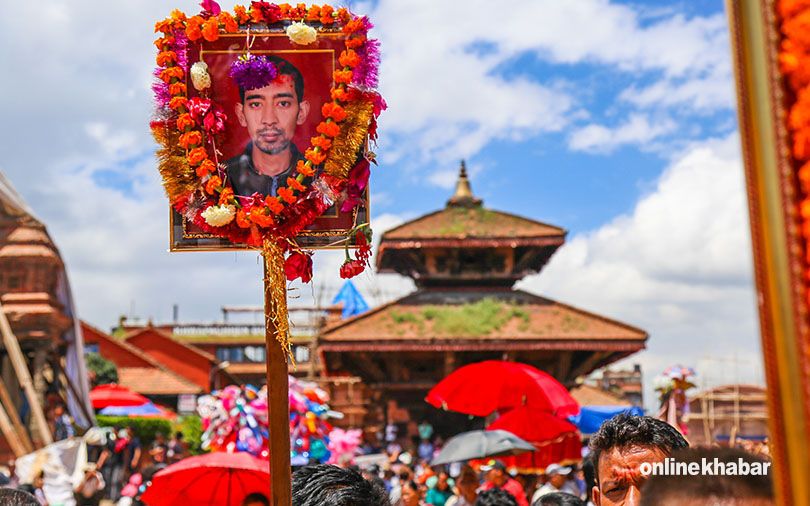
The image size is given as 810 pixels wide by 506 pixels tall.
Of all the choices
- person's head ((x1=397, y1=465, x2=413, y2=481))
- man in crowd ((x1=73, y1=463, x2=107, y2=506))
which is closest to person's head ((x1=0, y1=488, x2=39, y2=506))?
man in crowd ((x1=73, y1=463, x2=107, y2=506))

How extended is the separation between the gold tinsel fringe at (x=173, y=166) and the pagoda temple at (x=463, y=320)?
15.9 meters

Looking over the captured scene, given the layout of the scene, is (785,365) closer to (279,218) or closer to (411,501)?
(279,218)

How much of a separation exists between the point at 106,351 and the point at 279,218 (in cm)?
3788

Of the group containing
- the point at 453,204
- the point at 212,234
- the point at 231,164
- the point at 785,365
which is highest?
the point at 453,204

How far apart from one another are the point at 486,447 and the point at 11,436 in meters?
11.5

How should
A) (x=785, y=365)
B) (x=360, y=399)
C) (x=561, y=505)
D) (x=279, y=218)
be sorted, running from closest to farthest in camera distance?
(x=785, y=365) < (x=279, y=218) < (x=561, y=505) < (x=360, y=399)

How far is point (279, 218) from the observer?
116 inches

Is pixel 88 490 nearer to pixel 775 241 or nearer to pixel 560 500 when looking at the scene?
pixel 560 500

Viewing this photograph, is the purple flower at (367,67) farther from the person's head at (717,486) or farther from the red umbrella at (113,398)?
the red umbrella at (113,398)

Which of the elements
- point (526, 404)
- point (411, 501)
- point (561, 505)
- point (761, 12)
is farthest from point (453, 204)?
point (761, 12)

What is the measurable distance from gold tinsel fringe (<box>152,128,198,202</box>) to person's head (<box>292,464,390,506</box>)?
43.9 inches

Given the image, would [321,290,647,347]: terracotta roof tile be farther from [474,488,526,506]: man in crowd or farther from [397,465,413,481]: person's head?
[474,488,526,506]: man in crowd

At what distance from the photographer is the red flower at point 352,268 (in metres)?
3.03

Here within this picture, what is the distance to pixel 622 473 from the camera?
266 cm
